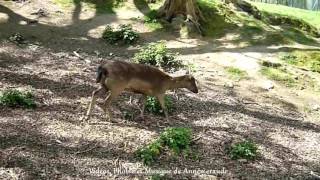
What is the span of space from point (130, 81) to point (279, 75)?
6.81m

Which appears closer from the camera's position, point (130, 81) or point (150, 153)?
point (150, 153)

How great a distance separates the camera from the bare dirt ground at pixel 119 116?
25.7 ft

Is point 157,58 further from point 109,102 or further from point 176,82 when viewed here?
point 109,102

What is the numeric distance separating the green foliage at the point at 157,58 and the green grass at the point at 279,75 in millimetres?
2533

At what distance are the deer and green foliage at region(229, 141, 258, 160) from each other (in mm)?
1609

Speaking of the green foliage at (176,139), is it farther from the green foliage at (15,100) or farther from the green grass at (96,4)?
the green grass at (96,4)

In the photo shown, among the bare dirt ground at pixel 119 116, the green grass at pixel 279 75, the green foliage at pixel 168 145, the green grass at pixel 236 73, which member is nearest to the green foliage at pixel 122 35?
the bare dirt ground at pixel 119 116

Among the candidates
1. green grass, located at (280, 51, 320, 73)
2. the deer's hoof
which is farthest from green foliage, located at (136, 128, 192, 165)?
green grass, located at (280, 51, 320, 73)

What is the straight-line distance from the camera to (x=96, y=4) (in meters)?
19.3

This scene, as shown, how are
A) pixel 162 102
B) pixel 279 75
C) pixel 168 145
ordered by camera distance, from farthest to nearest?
1. pixel 279 75
2. pixel 162 102
3. pixel 168 145

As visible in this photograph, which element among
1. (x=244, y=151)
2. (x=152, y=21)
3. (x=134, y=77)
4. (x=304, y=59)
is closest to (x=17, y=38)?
(x=152, y=21)

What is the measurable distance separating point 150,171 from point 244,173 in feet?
5.34

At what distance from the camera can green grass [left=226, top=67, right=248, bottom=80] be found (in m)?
14.4

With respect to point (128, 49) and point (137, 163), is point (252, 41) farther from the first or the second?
point (137, 163)
